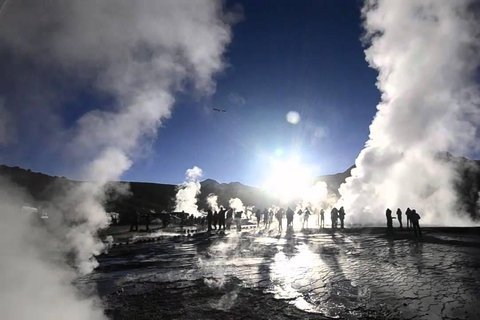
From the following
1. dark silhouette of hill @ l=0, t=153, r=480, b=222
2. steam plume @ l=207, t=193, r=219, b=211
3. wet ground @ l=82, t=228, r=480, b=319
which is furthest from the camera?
steam plume @ l=207, t=193, r=219, b=211

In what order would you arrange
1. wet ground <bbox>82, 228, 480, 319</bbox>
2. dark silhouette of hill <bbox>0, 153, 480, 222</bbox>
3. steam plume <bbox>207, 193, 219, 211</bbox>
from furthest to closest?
1. steam plume <bbox>207, 193, 219, 211</bbox>
2. dark silhouette of hill <bbox>0, 153, 480, 222</bbox>
3. wet ground <bbox>82, 228, 480, 319</bbox>

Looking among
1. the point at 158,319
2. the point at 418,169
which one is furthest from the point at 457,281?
the point at 418,169

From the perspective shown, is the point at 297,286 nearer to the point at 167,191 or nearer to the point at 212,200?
the point at 212,200

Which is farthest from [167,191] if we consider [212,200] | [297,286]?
[297,286]

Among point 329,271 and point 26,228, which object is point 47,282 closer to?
point 26,228

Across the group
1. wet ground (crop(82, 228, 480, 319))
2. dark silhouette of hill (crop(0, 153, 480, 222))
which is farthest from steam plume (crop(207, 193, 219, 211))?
wet ground (crop(82, 228, 480, 319))

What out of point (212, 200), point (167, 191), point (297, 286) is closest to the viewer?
point (297, 286)

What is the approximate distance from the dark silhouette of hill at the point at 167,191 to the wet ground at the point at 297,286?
85.0 feet

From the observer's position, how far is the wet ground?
5.16 m

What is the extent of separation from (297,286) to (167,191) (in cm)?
8426

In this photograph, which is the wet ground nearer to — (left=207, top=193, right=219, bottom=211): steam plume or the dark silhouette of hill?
the dark silhouette of hill

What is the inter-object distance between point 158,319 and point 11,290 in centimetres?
234

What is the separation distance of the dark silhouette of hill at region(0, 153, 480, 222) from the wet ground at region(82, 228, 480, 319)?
85.0 feet

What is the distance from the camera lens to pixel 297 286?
22.6 ft
